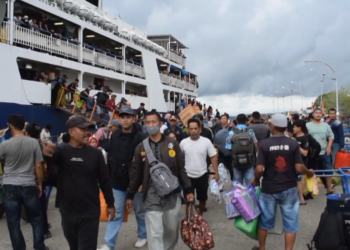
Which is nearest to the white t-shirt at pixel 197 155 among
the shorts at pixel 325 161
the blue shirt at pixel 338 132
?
the shorts at pixel 325 161

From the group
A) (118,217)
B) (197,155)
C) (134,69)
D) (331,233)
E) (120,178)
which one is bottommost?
(331,233)

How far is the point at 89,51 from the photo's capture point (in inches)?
723

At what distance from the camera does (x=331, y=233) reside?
177 inches

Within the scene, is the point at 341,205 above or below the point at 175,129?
below

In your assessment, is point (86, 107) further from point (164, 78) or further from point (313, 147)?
point (164, 78)

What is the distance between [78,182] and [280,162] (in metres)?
2.21

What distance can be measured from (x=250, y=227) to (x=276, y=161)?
851 mm

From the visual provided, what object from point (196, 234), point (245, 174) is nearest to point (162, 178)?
point (196, 234)

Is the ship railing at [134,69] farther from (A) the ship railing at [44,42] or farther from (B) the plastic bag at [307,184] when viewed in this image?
(B) the plastic bag at [307,184]

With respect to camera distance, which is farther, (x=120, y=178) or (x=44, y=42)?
(x=44, y=42)

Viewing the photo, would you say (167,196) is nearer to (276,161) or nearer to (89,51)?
(276,161)

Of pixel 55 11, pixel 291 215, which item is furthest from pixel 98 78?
pixel 291 215

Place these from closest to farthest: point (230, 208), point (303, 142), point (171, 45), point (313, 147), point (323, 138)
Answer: point (230, 208) → point (303, 142) → point (313, 147) → point (323, 138) → point (171, 45)

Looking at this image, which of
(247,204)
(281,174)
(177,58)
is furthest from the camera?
(177,58)
